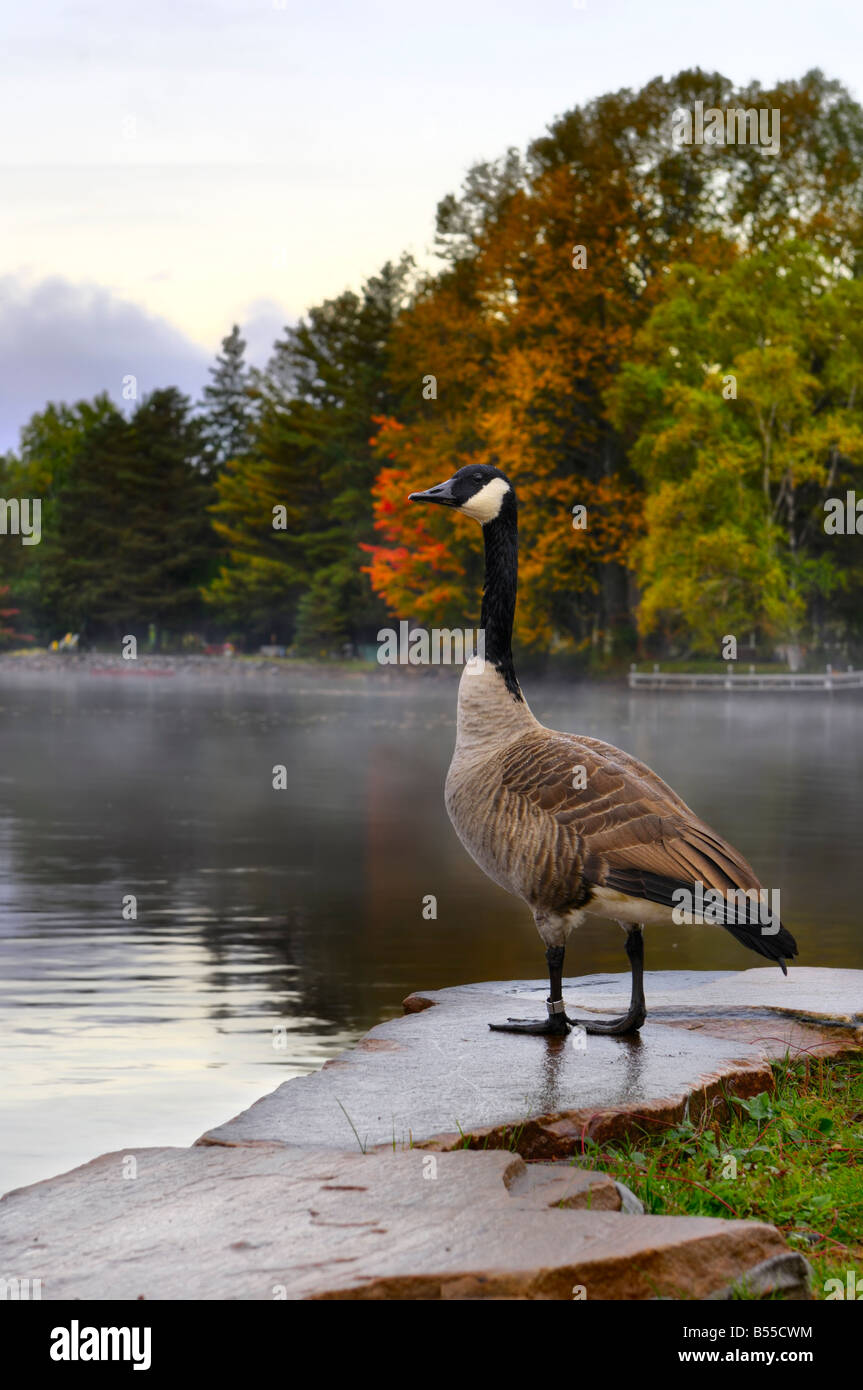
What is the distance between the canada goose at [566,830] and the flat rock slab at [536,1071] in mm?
325

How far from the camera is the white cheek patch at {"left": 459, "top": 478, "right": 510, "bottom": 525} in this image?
7535 mm

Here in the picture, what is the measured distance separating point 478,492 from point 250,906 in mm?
6478

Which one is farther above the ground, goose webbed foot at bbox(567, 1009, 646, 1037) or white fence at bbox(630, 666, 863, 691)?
white fence at bbox(630, 666, 863, 691)

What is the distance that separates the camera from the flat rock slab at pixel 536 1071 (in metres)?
5.86

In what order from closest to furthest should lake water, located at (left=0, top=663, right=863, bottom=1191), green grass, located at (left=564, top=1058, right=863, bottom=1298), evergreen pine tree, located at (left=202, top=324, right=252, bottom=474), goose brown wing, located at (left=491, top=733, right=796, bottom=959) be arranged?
green grass, located at (left=564, top=1058, right=863, bottom=1298)
goose brown wing, located at (left=491, top=733, right=796, bottom=959)
lake water, located at (left=0, top=663, right=863, bottom=1191)
evergreen pine tree, located at (left=202, top=324, right=252, bottom=474)

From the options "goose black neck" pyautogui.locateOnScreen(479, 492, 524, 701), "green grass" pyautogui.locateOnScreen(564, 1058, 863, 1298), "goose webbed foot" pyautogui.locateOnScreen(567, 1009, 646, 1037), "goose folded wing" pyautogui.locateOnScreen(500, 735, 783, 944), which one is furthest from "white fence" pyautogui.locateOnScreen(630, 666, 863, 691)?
"green grass" pyautogui.locateOnScreen(564, 1058, 863, 1298)

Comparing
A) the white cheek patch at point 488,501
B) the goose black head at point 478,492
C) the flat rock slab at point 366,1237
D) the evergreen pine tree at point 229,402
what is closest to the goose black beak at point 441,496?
the goose black head at point 478,492

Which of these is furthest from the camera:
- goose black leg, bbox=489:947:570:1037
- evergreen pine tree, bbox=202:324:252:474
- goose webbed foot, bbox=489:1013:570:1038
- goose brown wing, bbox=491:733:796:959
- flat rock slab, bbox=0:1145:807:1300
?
evergreen pine tree, bbox=202:324:252:474

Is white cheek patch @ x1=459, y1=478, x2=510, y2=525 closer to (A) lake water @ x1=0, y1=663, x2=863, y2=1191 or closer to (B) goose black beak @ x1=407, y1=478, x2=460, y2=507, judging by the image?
(B) goose black beak @ x1=407, y1=478, x2=460, y2=507

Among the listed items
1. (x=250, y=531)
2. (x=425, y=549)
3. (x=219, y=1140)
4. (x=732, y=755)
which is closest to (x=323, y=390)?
(x=250, y=531)

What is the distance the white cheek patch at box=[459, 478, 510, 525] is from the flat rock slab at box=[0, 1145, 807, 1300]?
3.20m

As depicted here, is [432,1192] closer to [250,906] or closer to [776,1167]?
[776,1167]

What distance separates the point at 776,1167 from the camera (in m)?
5.77
